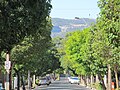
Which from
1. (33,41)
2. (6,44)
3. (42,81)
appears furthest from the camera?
(42,81)

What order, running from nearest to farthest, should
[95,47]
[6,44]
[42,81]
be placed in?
1. [6,44]
2. [95,47]
3. [42,81]

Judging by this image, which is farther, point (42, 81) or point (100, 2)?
point (42, 81)

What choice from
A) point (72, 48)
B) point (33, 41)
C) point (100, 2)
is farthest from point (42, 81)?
point (100, 2)

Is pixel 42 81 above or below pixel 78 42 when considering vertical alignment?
below

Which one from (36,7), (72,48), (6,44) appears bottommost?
(6,44)

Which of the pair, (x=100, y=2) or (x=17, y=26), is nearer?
(x=17, y=26)

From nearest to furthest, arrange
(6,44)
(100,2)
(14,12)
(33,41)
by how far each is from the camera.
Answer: (14,12)
(6,44)
(100,2)
(33,41)

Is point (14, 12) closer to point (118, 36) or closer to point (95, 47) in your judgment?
point (118, 36)

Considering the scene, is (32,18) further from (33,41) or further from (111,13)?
(33,41)

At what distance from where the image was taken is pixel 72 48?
282 feet

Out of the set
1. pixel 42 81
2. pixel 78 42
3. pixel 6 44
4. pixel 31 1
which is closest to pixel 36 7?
pixel 31 1

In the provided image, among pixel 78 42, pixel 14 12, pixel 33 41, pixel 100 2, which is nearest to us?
pixel 14 12

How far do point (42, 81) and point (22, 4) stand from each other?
69.3 m

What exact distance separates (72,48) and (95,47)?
48.6 metres
